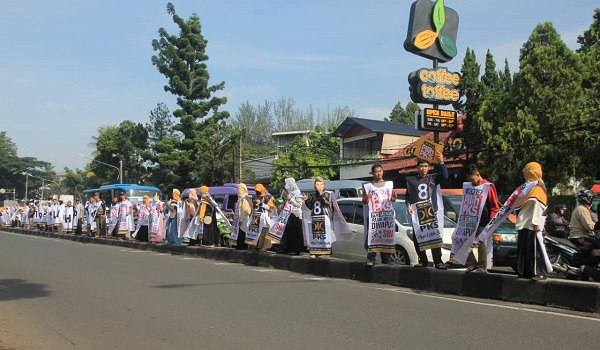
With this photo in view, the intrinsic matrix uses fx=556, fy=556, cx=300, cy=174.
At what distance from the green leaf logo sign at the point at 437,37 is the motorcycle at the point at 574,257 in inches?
322

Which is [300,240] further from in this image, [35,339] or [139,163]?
[139,163]

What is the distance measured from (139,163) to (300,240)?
151 feet

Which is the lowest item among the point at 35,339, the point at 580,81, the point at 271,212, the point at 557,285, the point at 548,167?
the point at 35,339

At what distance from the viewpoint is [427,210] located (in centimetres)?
900

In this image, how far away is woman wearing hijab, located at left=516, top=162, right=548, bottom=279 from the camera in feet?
23.9

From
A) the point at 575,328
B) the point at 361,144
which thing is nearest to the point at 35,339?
the point at 575,328

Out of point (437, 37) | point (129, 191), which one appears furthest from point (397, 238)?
point (129, 191)

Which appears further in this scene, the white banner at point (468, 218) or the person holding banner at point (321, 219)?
the person holding banner at point (321, 219)

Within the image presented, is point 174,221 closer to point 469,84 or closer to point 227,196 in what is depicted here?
point 227,196

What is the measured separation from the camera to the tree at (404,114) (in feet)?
209

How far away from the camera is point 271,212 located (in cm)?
1370

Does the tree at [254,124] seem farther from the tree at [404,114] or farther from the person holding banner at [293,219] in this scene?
the person holding banner at [293,219]

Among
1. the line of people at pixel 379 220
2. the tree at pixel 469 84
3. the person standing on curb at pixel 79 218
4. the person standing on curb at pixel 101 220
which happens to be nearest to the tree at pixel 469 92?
the tree at pixel 469 84

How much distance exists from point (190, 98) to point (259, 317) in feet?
145
